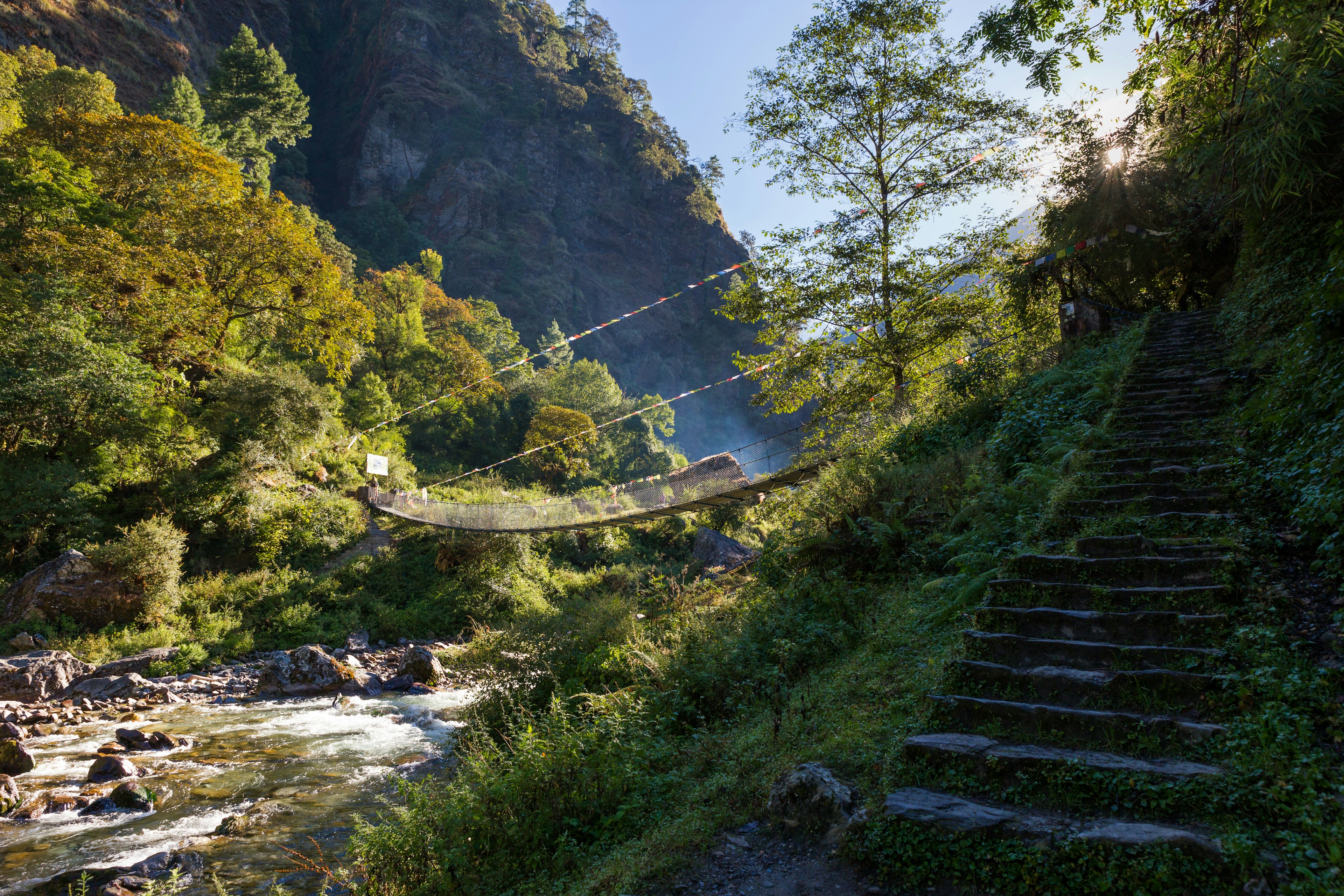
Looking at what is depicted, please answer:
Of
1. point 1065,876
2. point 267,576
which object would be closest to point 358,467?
point 267,576

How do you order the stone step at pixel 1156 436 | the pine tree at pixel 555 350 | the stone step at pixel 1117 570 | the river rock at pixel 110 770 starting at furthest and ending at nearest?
1. the pine tree at pixel 555 350
2. the river rock at pixel 110 770
3. the stone step at pixel 1156 436
4. the stone step at pixel 1117 570

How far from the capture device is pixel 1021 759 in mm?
2281

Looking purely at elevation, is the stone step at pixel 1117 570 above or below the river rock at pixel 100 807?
above

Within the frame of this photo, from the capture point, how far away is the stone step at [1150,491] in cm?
361

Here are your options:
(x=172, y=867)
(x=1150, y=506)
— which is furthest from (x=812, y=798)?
(x=172, y=867)

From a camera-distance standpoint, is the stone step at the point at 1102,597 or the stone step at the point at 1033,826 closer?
the stone step at the point at 1033,826

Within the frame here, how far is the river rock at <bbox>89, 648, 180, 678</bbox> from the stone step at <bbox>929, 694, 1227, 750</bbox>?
11422 mm

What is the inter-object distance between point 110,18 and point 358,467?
81.4 ft

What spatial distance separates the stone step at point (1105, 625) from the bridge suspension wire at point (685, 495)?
4.96 metres

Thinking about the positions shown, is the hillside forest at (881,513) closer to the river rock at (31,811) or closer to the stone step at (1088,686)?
the stone step at (1088,686)

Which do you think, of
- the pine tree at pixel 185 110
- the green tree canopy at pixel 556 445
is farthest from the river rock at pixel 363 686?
the pine tree at pixel 185 110

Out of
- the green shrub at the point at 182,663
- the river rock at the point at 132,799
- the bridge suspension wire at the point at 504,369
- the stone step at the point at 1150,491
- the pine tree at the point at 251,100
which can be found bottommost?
the river rock at the point at 132,799

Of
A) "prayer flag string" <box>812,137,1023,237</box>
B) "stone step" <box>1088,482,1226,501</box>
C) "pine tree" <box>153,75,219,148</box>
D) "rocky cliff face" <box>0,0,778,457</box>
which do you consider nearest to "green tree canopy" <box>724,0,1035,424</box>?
"prayer flag string" <box>812,137,1023,237</box>

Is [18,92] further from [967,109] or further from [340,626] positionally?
[967,109]
